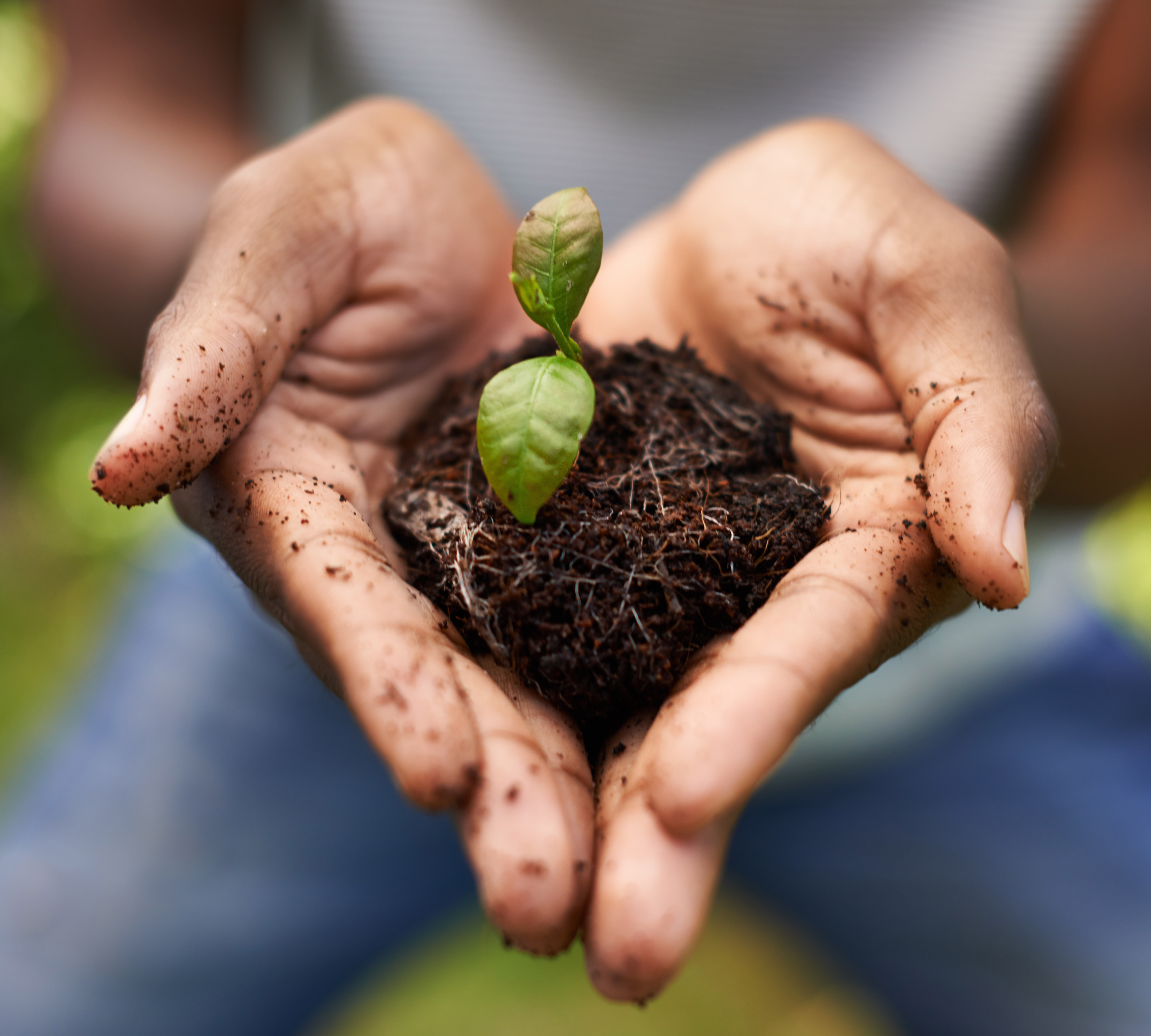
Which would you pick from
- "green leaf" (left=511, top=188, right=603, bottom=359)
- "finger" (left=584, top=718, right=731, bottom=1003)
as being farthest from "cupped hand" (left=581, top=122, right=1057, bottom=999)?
"green leaf" (left=511, top=188, right=603, bottom=359)

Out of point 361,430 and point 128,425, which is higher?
point 128,425

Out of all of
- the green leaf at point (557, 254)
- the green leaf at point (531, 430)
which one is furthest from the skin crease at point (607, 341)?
the green leaf at point (557, 254)

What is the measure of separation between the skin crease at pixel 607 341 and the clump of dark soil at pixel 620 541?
0.32 feet

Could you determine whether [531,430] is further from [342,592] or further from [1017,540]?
[1017,540]

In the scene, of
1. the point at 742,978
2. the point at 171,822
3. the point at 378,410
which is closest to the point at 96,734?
the point at 171,822

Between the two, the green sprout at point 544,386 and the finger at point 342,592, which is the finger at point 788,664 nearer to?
the finger at point 342,592

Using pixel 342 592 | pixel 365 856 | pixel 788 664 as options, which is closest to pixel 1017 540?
pixel 788 664

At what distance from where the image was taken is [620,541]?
2014 millimetres

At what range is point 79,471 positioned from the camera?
6.66m

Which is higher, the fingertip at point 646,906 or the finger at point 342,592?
the finger at point 342,592

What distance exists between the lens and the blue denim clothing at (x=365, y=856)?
11.4 feet

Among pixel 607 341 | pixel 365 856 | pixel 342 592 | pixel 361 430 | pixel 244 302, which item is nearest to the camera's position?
pixel 342 592

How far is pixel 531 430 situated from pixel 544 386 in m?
0.11

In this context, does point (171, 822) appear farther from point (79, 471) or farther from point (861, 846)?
point (79, 471)
